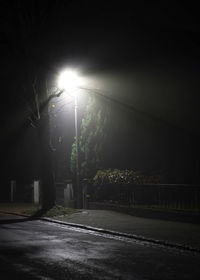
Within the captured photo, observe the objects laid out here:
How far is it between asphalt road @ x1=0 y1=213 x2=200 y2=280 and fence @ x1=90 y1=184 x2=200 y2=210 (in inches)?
159

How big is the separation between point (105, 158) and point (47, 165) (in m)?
5.93

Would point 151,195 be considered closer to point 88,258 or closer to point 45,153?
point 45,153

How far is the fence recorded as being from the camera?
16219mm

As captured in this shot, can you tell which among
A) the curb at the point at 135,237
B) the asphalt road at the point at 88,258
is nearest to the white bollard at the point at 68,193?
the curb at the point at 135,237

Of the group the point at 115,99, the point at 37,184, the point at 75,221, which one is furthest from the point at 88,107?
the point at 75,221

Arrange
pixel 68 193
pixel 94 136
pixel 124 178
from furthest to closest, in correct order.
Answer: pixel 94 136
pixel 68 193
pixel 124 178

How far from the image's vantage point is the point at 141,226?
14938 millimetres

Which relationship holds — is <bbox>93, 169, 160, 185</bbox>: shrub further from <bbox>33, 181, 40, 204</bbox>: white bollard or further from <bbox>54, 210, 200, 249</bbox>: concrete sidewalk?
<bbox>33, 181, 40, 204</bbox>: white bollard

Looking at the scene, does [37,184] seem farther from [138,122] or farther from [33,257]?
[33,257]

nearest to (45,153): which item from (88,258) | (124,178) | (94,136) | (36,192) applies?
(124,178)

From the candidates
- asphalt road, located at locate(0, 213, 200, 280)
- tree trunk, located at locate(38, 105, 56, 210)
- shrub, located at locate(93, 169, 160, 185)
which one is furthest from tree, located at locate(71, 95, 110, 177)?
asphalt road, located at locate(0, 213, 200, 280)

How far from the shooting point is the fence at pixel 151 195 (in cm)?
1622

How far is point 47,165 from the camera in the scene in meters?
21.1

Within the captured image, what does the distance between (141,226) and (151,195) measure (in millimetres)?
3547
